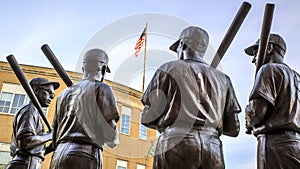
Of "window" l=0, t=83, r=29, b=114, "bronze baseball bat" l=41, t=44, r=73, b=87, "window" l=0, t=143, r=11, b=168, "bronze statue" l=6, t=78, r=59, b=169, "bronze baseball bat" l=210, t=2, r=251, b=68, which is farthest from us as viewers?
"window" l=0, t=83, r=29, b=114

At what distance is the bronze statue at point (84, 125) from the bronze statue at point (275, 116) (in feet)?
5.22

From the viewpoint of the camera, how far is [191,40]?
362 centimetres

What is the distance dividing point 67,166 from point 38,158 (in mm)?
1871

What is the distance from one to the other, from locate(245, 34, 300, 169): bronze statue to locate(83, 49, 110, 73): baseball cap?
1843mm

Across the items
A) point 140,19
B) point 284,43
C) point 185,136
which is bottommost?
point 185,136

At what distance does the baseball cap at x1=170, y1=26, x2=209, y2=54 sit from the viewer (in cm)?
362

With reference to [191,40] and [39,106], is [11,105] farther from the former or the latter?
[191,40]

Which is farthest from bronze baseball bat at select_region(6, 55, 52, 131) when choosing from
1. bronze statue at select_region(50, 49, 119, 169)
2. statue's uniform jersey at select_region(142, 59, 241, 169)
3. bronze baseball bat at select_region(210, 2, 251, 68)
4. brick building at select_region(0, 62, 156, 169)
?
brick building at select_region(0, 62, 156, 169)

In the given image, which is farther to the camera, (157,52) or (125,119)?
(125,119)

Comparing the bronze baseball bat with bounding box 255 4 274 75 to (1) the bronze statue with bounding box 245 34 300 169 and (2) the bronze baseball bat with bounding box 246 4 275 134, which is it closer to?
(2) the bronze baseball bat with bounding box 246 4 275 134

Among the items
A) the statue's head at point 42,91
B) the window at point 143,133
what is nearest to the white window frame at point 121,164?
the window at point 143,133

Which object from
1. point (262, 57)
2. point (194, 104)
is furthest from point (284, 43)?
point (194, 104)

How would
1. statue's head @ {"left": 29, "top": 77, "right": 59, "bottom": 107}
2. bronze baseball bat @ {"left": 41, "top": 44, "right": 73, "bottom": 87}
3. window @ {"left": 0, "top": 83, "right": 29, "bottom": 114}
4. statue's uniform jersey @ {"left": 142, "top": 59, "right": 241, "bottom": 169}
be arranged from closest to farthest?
statue's uniform jersey @ {"left": 142, "top": 59, "right": 241, "bottom": 169}, bronze baseball bat @ {"left": 41, "top": 44, "right": 73, "bottom": 87}, statue's head @ {"left": 29, "top": 77, "right": 59, "bottom": 107}, window @ {"left": 0, "top": 83, "right": 29, "bottom": 114}

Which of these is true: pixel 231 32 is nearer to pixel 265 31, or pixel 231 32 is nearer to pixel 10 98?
pixel 265 31
